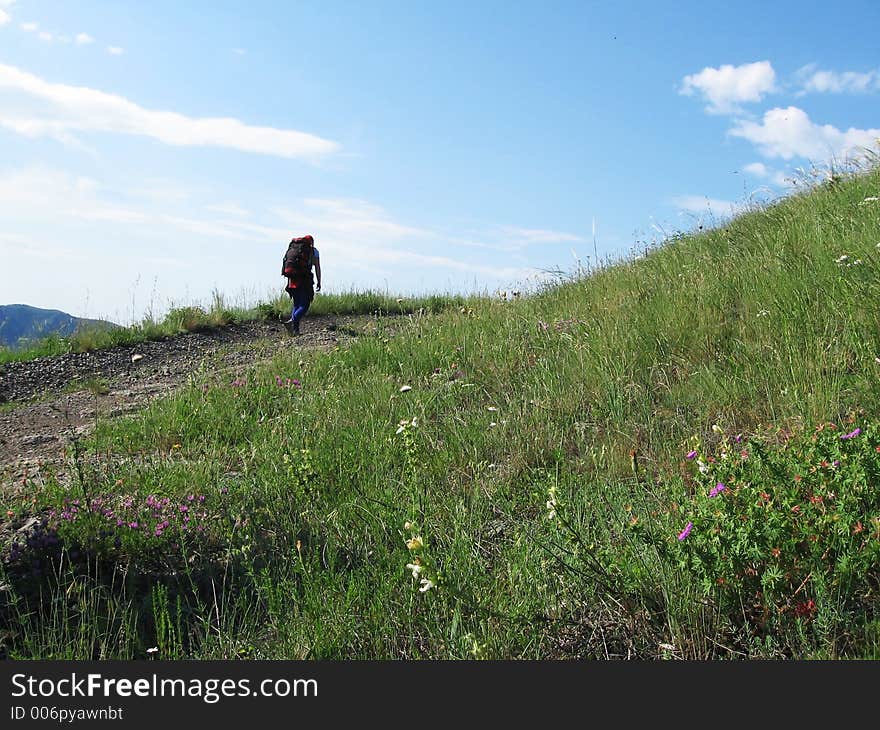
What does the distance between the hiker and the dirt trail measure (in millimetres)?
343

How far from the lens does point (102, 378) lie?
8.53m

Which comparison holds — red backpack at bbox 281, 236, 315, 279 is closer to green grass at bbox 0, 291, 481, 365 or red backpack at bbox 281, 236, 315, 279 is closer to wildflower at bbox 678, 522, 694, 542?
green grass at bbox 0, 291, 481, 365

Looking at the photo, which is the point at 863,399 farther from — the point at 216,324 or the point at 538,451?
the point at 216,324

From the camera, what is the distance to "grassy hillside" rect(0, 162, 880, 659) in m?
2.32

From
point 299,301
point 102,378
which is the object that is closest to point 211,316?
point 299,301

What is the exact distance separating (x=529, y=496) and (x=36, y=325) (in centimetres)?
935

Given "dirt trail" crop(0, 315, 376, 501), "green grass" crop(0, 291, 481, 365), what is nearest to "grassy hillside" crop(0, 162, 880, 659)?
"dirt trail" crop(0, 315, 376, 501)

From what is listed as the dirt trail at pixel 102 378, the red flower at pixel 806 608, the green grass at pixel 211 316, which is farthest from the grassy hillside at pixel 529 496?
the green grass at pixel 211 316

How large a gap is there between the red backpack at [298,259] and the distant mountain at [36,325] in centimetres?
274

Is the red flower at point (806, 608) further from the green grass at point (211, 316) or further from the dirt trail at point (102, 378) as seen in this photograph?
the green grass at point (211, 316)

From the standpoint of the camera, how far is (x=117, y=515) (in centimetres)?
348

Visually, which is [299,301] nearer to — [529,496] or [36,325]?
[36,325]

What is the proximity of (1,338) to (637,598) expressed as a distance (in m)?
10.8

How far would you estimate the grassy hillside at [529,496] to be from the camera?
2.32m
